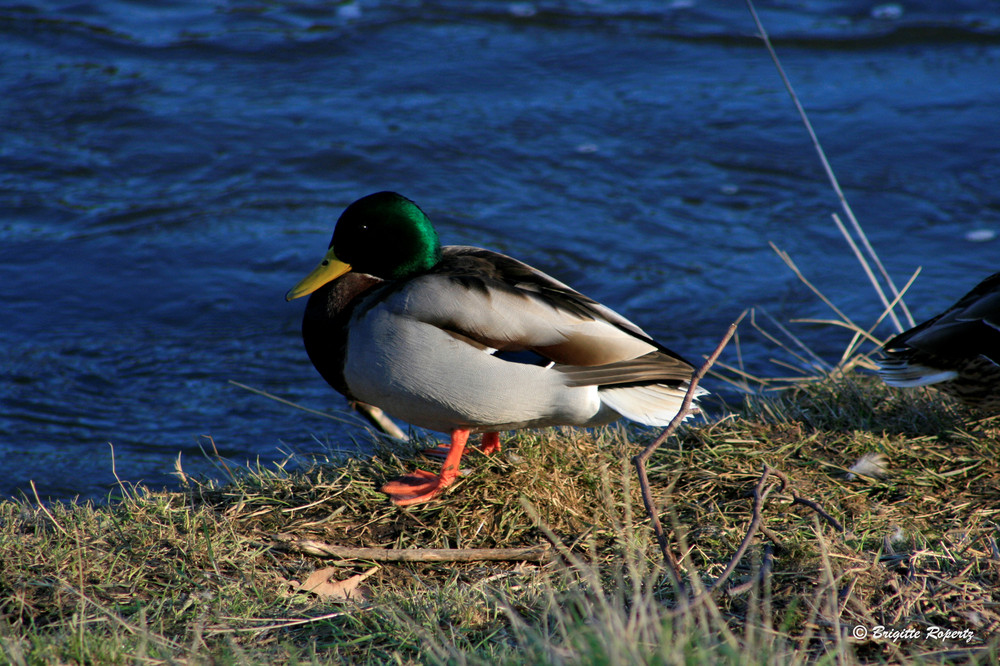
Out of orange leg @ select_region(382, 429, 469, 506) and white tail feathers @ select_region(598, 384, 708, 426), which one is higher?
white tail feathers @ select_region(598, 384, 708, 426)

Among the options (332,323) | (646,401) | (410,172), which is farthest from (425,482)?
(410,172)

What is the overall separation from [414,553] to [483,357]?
24.2 inches

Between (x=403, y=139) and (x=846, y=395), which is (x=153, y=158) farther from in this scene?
(x=846, y=395)

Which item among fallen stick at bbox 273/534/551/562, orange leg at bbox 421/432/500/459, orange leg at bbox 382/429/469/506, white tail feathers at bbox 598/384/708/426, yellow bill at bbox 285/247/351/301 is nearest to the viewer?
fallen stick at bbox 273/534/551/562

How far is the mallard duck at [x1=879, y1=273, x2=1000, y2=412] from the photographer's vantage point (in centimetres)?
344

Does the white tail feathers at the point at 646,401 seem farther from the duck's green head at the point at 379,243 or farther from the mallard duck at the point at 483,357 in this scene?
the duck's green head at the point at 379,243

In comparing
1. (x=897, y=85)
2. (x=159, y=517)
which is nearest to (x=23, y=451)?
(x=159, y=517)

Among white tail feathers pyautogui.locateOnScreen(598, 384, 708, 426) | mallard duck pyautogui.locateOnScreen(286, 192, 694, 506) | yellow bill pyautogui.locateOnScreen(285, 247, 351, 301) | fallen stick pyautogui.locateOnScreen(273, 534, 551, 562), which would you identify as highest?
yellow bill pyautogui.locateOnScreen(285, 247, 351, 301)

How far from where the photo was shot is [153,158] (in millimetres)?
7480

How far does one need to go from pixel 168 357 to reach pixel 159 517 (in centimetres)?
282

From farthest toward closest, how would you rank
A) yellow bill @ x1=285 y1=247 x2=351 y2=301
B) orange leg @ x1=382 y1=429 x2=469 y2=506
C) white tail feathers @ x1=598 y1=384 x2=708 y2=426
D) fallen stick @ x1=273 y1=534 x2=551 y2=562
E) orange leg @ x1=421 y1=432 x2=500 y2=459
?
yellow bill @ x1=285 y1=247 x2=351 y2=301 < orange leg @ x1=421 y1=432 x2=500 y2=459 < white tail feathers @ x1=598 y1=384 x2=708 y2=426 < orange leg @ x1=382 y1=429 x2=469 y2=506 < fallen stick @ x1=273 y1=534 x2=551 y2=562

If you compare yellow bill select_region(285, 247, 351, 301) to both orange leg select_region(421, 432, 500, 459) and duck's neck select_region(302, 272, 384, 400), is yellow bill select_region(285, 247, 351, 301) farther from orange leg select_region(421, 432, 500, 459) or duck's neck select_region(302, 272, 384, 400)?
orange leg select_region(421, 432, 500, 459)

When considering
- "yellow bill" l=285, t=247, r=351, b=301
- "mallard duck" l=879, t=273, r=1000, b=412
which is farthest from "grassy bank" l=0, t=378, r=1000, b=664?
"yellow bill" l=285, t=247, r=351, b=301

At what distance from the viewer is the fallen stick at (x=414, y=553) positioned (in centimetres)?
283
